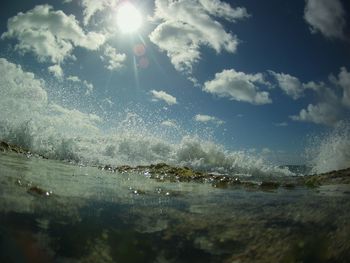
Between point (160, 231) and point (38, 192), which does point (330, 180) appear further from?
point (38, 192)

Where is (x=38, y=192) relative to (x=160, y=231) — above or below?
above

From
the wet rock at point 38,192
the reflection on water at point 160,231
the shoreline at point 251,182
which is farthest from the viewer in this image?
A: the shoreline at point 251,182

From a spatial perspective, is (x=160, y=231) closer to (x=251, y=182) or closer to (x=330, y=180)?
(x=251, y=182)

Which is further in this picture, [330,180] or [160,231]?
[330,180]

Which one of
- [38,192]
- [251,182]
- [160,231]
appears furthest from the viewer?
[251,182]

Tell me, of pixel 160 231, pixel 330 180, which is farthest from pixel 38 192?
pixel 330 180

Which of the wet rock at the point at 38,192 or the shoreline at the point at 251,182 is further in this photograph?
the shoreline at the point at 251,182

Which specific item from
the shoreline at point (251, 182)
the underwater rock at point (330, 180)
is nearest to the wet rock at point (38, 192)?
the shoreline at point (251, 182)

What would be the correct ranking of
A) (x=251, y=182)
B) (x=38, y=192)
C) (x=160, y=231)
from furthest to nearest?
(x=251, y=182) → (x=38, y=192) → (x=160, y=231)

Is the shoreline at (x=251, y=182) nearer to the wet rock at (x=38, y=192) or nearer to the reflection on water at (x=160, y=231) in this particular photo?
the reflection on water at (x=160, y=231)

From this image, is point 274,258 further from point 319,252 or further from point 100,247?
point 100,247

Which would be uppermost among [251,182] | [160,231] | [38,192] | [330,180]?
[330,180]

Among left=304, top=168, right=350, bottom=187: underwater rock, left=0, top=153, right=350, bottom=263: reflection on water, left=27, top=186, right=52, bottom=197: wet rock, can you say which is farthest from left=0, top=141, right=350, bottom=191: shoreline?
left=27, top=186, right=52, bottom=197: wet rock

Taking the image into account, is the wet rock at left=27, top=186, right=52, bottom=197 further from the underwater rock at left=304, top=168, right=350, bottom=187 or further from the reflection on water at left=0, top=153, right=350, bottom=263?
the underwater rock at left=304, top=168, right=350, bottom=187
